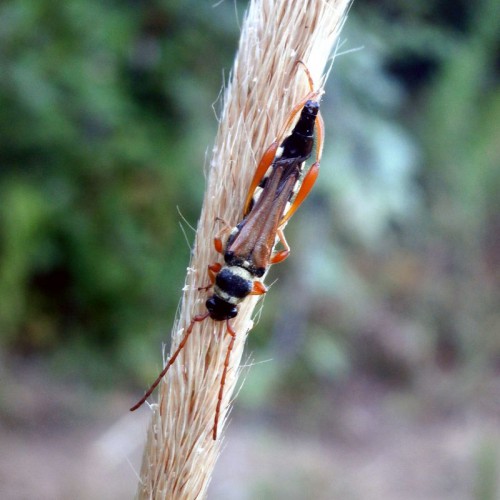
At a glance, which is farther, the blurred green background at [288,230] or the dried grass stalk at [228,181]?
the blurred green background at [288,230]

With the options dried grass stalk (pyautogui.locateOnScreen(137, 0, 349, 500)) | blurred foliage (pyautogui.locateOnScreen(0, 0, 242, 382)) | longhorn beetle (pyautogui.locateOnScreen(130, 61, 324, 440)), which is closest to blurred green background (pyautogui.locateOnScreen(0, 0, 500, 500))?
blurred foliage (pyautogui.locateOnScreen(0, 0, 242, 382))

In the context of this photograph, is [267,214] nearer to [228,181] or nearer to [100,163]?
[228,181]

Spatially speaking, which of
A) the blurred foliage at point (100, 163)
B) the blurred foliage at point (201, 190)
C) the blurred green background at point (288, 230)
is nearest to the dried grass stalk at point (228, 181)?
the blurred green background at point (288, 230)

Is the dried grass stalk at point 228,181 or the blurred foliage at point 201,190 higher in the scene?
the blurred foliage at point 201,190

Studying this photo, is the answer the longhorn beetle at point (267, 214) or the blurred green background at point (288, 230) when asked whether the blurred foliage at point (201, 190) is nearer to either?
the blurred green background at point (288, 230)

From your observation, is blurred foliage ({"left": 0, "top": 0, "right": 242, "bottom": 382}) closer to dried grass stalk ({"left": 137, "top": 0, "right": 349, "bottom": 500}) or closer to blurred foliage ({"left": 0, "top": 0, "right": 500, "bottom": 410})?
blurred foliage ({"left": 0, "top": 0, "right": 500, "bottom": 410})
